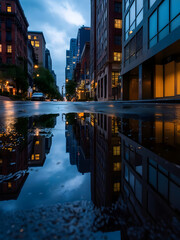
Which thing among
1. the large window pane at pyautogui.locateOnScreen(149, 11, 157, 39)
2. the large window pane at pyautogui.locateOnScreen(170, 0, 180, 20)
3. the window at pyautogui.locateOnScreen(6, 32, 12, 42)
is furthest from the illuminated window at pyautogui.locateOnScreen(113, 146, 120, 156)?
the window at pyautogui.locateOnScreen(6, 32, 12, 42)

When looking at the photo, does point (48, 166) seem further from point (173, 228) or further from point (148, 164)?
point (173, 228)

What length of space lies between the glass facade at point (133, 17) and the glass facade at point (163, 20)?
10.0 ft

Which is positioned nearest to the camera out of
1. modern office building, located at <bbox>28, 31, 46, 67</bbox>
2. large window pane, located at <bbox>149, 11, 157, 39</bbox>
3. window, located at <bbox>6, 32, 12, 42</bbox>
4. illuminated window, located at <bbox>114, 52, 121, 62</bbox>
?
large window pane, located at <bbox>149, 11, 157, 39</bbox>

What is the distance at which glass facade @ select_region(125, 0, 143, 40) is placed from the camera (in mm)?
19036

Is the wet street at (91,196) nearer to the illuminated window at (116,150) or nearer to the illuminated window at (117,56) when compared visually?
the illuminated window at (116,150)

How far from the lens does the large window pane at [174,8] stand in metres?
12.3

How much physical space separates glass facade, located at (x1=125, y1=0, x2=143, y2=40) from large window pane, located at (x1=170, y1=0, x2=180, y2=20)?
6250 millimetres

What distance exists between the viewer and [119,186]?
38.7 inches

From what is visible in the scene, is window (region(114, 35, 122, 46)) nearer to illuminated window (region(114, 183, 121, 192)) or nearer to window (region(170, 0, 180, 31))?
window (region(170, 0, 180, 31))

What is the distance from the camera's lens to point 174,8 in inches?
502

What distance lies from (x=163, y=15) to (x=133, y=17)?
7.88m

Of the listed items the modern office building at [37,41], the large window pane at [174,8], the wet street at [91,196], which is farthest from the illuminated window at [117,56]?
the modern office building at [37,41]

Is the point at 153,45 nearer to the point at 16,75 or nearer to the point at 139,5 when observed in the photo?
the point at 139,5

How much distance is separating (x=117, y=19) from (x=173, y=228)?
43436 mm
